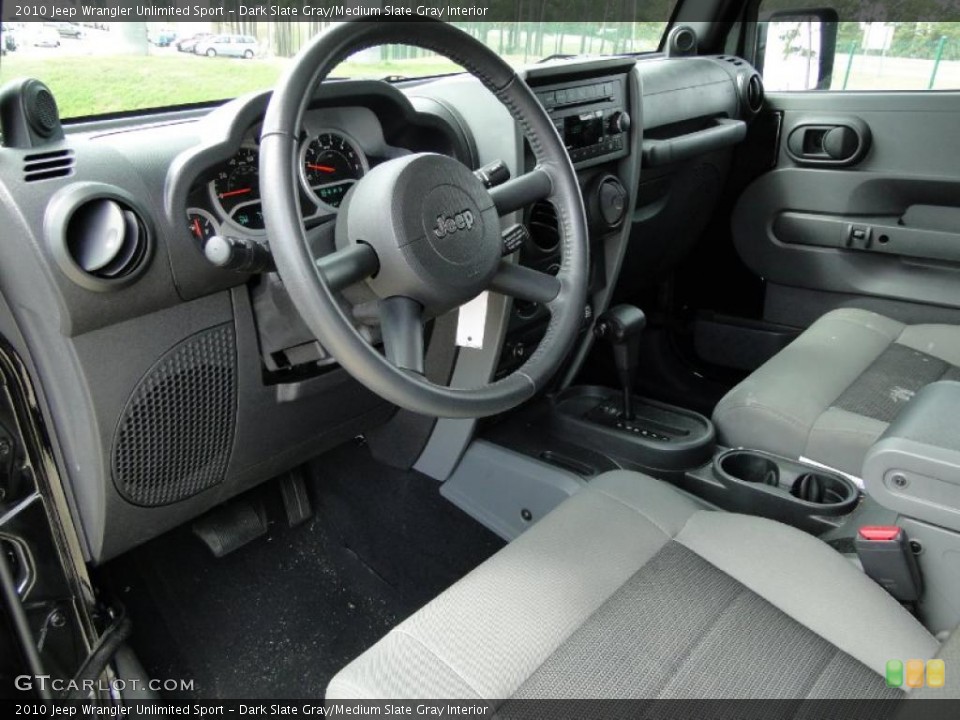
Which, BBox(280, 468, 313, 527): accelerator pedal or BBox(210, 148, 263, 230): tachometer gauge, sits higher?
BBox(210, 148, 263, 230): tachometer gauge

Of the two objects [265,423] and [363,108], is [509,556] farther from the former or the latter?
[363,108]

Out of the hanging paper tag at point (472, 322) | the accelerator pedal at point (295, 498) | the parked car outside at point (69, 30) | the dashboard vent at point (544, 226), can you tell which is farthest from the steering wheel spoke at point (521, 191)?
the accelerator pedal at point (295, 498)

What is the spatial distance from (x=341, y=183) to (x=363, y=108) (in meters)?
0.14

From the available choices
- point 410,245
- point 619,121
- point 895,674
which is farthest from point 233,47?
point 895,674

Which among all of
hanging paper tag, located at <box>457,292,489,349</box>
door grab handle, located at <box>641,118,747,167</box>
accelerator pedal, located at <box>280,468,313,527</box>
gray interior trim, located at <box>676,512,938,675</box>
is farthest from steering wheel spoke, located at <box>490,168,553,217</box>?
accelerator pedal, located at <box>280,468,313,527</box>

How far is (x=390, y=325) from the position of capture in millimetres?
1165

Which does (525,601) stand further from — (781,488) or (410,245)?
(781,488)

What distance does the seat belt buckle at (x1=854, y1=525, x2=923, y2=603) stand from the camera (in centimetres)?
112

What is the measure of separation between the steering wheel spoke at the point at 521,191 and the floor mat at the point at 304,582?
0.84 metres

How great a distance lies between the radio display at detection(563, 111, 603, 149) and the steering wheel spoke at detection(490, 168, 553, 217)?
1.43 feet

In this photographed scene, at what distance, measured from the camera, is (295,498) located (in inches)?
75.7

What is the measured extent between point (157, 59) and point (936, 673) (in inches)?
53.4

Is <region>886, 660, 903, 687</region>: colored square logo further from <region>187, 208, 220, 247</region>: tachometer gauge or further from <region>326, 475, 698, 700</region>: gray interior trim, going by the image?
<region>187, 208, 220, 247</region>: tachometer gauge

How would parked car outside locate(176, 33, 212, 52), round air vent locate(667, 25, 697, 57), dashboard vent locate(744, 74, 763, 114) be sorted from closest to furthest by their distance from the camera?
1. parked car outside locate(176, 33, 212, 52)
2. dashboard vent locate(744, 74, 763, 114)
3. round air vent locate(667, 25, 697, 57)
